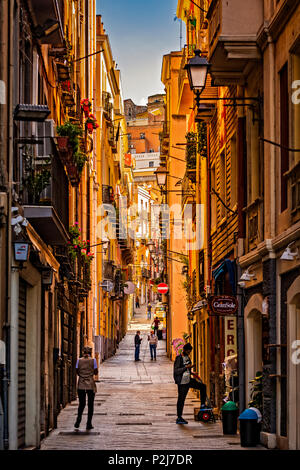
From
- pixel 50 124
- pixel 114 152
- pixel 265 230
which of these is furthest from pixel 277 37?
pixel 114 152

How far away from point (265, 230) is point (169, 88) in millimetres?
39478

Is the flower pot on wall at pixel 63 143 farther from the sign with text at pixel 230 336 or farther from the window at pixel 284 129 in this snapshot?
the sign with text at pixel 230 336

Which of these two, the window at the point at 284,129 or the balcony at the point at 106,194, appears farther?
the balcony at the point at 106,194

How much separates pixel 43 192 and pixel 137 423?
21.8ft

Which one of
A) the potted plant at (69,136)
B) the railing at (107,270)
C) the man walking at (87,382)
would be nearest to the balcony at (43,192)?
the potted plant at (69,136)

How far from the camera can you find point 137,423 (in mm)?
20547

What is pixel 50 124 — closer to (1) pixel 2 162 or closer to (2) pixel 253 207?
(2) pixel 253 207

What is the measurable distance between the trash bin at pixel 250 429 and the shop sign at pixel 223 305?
270 centimetres

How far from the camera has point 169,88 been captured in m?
55.0


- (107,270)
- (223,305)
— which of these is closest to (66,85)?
(223,305)

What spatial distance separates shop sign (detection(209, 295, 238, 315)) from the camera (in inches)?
722

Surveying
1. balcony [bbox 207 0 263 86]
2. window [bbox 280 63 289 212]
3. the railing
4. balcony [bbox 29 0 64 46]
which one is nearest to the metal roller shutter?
window [bbox 280 63 289 212]

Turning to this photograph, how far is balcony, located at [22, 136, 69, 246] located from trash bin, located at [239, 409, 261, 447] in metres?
4.57

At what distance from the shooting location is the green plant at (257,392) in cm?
1697
